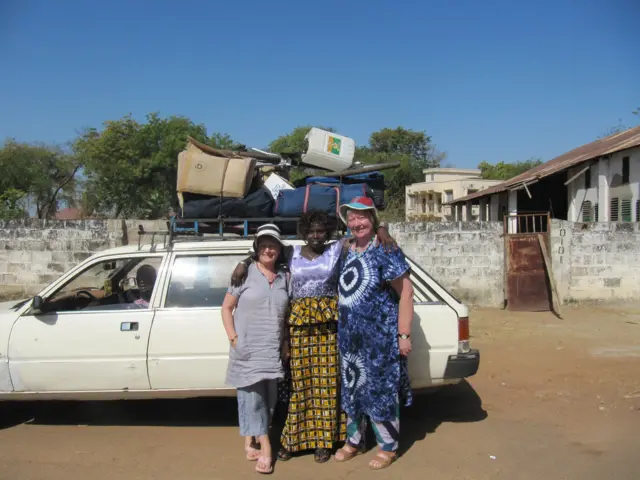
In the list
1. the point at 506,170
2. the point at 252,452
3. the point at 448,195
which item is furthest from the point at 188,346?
the point at 506,170

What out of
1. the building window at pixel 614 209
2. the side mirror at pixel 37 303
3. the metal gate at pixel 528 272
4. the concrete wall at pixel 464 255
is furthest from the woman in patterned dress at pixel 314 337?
the building window at pixel 614 209

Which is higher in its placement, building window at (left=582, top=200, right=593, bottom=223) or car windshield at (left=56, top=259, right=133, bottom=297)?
building window at (left=582, top=200, right=593, bottom=223)

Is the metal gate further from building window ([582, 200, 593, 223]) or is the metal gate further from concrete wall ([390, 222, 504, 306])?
building window ([582, 200, 593, 223])

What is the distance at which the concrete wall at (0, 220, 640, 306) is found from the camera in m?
8.98

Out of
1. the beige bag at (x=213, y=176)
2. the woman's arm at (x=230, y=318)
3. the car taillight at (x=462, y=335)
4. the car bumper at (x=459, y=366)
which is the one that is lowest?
the car bumper at (x=459, y=366)

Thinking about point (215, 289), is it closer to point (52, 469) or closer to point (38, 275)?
point (52, 469)

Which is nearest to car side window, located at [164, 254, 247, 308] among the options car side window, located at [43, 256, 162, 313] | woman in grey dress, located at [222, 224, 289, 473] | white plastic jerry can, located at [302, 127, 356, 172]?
car side window, located at [43, 256, 162, 313]

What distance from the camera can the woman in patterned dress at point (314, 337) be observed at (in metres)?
3.41

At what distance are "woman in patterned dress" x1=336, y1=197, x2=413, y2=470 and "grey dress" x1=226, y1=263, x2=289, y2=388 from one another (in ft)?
1.38

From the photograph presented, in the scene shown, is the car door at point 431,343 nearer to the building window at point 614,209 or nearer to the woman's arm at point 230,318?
the woman's arm at point 230,318

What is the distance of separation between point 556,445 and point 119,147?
75.1ft

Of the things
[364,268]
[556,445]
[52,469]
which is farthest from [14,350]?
[556,445]

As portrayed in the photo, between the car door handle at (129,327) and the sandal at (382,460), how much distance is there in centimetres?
193

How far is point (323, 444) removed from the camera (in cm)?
354
